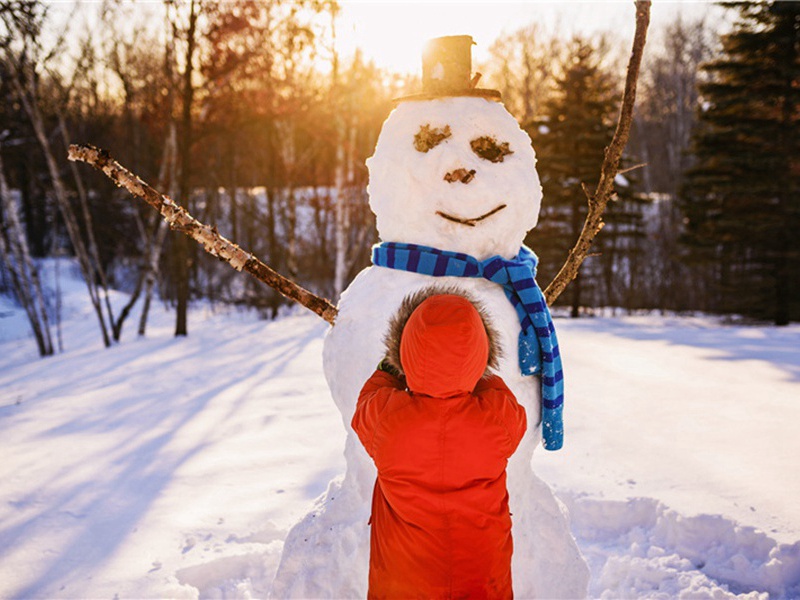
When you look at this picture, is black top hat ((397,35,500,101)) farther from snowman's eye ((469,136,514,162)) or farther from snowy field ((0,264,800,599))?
snowy field ((0,264,800,599))

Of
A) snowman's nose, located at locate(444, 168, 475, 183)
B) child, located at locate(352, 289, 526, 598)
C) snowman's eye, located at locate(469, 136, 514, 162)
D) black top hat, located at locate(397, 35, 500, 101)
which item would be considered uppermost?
black top hat, located at locate(397, 35, 500, 101)

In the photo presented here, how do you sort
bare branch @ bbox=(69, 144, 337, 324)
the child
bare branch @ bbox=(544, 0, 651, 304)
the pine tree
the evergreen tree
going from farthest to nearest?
1. the evergreen tree
2. the pine tree
3. bare branch @ bbox=(544, 0, 651, 304)
4. bare branch @ bbox=(69, 144, 337, 324)
5. the child

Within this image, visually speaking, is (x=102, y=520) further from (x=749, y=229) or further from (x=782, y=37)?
(x=782, y=37)

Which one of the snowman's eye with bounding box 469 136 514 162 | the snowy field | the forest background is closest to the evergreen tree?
the forest background

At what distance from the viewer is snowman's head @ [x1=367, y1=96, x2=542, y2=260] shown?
80.7 inches

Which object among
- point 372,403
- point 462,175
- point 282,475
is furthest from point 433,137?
point 282,475

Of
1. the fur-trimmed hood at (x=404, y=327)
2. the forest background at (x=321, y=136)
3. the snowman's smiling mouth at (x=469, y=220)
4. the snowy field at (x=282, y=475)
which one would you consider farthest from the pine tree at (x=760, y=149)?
the fur-trimmed hood at (x=404, y=327)

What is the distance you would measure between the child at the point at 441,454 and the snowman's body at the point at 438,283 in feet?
1.79

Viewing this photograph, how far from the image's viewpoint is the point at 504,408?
1.53m

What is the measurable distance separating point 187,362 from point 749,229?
11.0 m

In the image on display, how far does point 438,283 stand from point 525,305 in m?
0.36

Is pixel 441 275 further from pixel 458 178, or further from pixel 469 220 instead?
pixel 458 178

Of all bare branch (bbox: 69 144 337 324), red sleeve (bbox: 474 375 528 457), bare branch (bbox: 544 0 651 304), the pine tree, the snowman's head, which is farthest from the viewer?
the pine tree

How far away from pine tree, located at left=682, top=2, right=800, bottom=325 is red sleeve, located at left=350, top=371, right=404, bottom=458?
38.4ft
